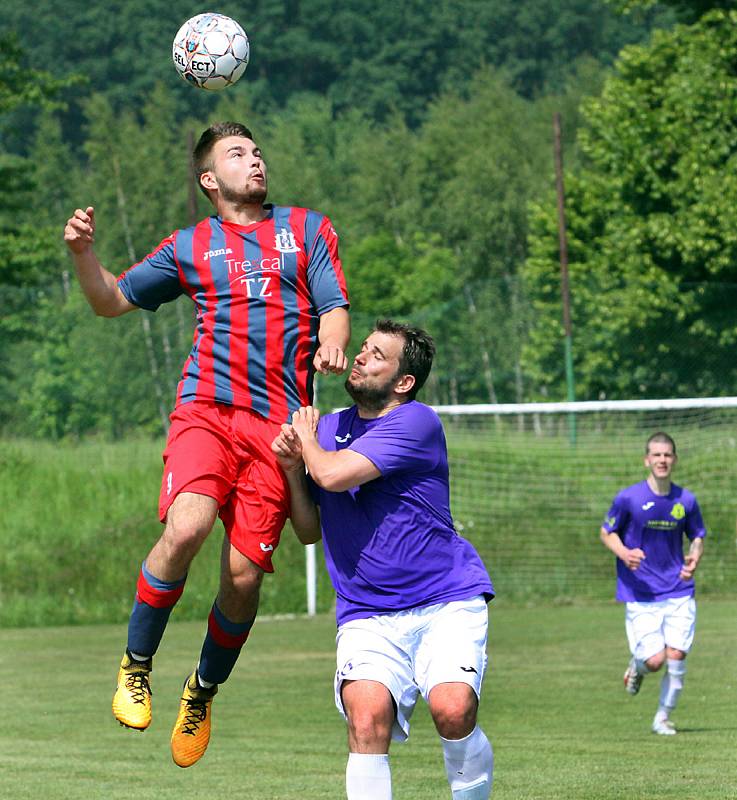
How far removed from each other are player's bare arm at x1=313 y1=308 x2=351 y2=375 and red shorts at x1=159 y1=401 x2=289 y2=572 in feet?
1.43

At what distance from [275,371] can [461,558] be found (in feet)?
3.60

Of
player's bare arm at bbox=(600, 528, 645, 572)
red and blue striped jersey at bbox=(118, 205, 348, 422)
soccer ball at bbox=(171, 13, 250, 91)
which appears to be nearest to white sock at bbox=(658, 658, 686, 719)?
player's bare arm at bbox=(600, 528, 645, 572)

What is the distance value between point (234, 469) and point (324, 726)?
533 centimetres

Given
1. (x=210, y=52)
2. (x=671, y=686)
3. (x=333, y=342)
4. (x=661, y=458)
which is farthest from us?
(x=661, y=458)

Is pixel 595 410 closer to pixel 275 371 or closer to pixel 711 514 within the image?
pixel 711 514

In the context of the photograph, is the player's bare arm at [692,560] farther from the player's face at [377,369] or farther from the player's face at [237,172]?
the player's face at [237,172]

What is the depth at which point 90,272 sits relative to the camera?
265 inches

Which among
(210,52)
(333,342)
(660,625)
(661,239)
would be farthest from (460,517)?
(333,342)

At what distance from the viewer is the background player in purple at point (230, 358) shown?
648 centimetres

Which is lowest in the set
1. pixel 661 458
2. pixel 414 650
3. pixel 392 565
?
pixel 661 458

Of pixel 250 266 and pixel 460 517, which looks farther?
pixel 460 517

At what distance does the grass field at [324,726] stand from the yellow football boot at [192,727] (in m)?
1.51

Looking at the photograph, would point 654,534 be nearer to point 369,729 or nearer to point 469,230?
point 369,729

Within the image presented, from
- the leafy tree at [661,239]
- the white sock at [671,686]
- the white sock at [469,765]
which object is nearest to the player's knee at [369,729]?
the white sock at [469,765]
